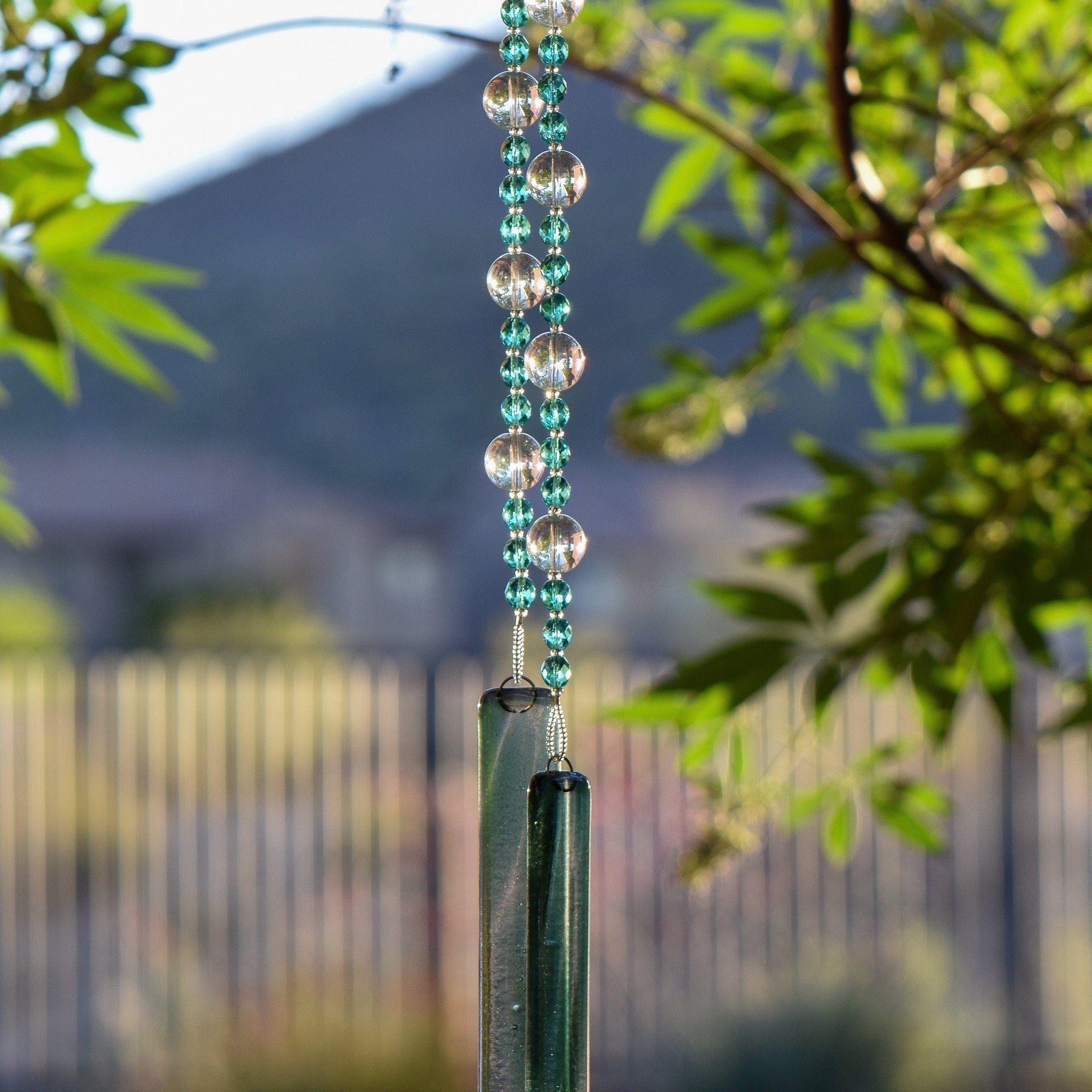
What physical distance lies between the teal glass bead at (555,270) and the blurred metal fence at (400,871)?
3.19 meters

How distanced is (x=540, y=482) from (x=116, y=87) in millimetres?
407

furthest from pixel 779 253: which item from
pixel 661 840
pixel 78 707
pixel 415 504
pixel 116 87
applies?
pixel 415 504

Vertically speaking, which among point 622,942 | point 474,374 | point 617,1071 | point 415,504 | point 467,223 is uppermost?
point 467,223

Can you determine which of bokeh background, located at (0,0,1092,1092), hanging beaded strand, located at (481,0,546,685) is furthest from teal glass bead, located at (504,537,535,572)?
bokeh background, located at (0,0,1092,1092)

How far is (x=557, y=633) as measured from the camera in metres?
0.53

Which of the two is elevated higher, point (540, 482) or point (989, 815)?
point (540, 482)

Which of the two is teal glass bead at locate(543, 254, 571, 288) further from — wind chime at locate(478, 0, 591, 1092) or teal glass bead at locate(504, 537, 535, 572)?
teal glass bead at locate(504, 537, 535, 572)

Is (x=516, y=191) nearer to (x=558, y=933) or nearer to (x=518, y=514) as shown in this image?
(x=518, y=514)

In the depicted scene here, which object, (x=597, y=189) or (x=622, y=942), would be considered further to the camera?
(x=597, y=189)

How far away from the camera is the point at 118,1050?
3482 mm

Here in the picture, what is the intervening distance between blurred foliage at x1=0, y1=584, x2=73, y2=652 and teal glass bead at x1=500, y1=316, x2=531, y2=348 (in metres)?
10.2

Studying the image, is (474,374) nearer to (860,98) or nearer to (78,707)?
(78,707)

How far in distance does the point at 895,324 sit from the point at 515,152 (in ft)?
2.53

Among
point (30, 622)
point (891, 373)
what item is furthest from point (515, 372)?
point (30, 622)
